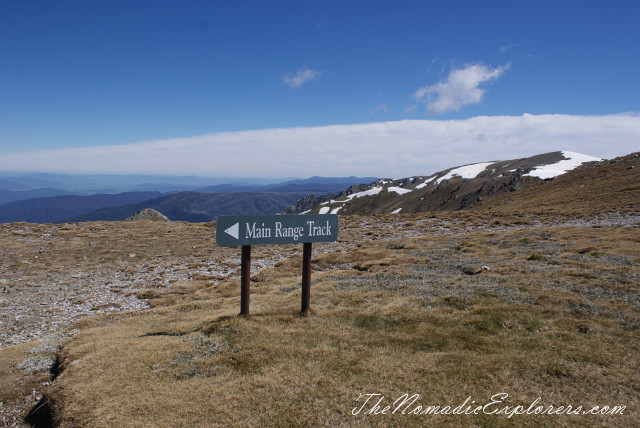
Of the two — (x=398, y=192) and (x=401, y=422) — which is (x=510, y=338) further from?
(x=398, y=192)

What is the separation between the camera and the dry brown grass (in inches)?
277

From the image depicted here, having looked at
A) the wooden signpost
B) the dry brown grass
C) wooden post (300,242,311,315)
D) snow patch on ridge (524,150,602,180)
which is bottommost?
the dry brown grass

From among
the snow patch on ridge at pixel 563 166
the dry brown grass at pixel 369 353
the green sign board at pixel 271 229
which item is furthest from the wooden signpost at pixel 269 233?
the snow patch on ridge at pixel 563 166

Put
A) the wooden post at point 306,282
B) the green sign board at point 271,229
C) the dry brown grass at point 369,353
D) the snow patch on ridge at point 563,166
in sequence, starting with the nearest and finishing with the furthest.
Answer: the dry brown grass at point 369,353 → the green sign board at point 271,229 → the wooden post at point 306,282 → the snow patch on ridge at point 563,166

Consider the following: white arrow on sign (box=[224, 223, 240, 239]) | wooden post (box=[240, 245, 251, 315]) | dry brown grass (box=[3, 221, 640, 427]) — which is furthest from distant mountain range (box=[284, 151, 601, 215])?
white arrow on sign (box=[224, 223, 240, 239])

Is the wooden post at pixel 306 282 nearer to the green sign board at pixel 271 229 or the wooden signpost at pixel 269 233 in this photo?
the wooden signpost at pixel 269 233

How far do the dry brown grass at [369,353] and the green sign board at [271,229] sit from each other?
2.58 meters

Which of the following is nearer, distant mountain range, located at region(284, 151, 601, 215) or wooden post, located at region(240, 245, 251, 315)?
wooden post, located at region(240, 245, 251, 315)

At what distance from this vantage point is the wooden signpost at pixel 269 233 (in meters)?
10.5

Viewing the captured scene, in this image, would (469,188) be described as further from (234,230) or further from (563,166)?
(234,230)

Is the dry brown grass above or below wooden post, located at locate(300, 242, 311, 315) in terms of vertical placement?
below

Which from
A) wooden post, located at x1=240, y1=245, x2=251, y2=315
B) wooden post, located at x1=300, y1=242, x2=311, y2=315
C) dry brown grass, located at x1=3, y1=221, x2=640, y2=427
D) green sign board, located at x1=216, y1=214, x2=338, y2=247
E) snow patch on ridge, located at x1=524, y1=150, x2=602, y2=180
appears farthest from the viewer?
snow patch on ridge, located at x1=524, y1=150, x2=602, y2=180

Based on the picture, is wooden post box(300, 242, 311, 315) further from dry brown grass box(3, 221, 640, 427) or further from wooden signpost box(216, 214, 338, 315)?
dry brown grass box(3, 221, 640, 427)

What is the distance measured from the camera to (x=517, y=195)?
7506 centimetres
